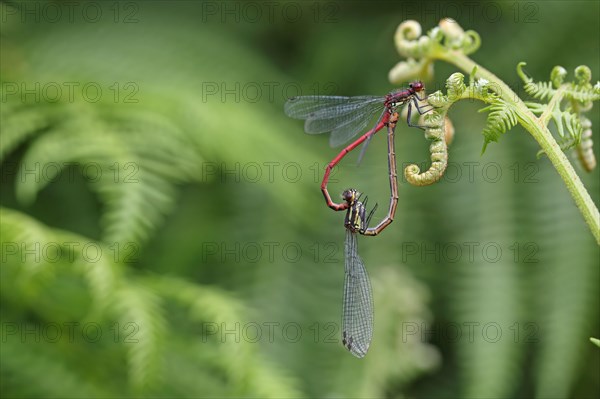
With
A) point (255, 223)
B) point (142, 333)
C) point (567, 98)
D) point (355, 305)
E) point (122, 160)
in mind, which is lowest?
point (142, 333)

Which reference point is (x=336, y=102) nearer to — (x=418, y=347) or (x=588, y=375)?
(x=418, y=347)

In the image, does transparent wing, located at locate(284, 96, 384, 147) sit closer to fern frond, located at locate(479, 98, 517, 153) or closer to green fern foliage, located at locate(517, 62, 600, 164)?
green fern foliage, located at locate(517, 62, 600, 164)

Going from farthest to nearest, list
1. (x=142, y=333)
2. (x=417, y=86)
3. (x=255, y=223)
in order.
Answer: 1. (x=255, y=223)
2. (x=142, y=333)
3. (x=417, y=86)

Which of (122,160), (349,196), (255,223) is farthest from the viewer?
(255,223)

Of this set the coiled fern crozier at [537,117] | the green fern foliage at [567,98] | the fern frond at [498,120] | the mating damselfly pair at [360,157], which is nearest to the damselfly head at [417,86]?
the mating damselfly pair at [360,157]

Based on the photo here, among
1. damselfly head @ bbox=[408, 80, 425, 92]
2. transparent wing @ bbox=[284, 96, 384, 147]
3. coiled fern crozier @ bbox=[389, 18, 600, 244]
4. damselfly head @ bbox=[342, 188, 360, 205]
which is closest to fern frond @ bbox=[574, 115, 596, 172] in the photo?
coiled fern crozier @ bbox=[389, 18, 600, 244]

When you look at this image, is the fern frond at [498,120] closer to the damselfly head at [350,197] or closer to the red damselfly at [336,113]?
the damselfly head at [350,197]

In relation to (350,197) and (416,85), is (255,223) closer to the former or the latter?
(350,197)

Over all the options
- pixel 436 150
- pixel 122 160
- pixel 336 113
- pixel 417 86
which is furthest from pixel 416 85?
pixel 122 160
